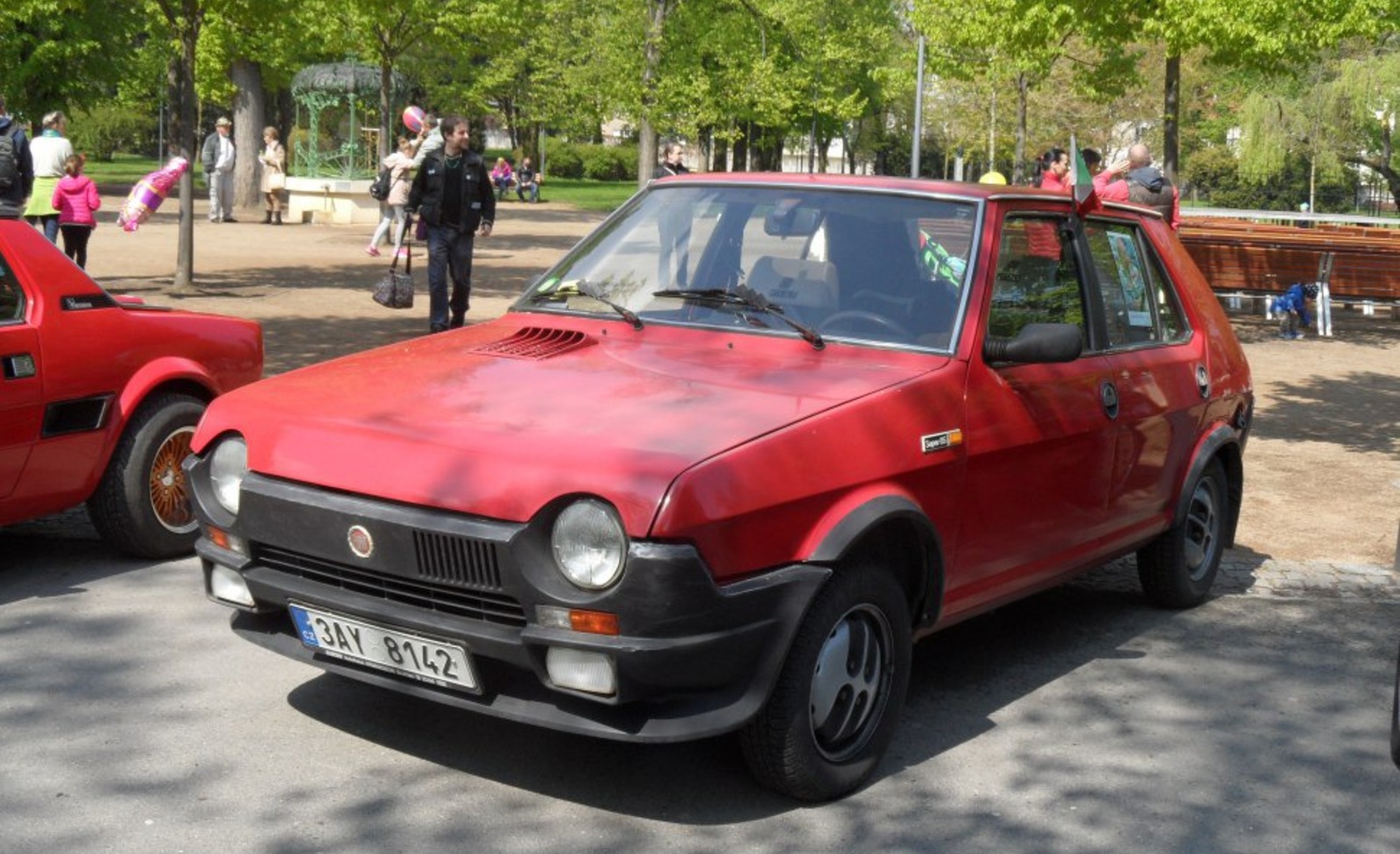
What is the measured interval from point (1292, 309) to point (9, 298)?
16.2 m

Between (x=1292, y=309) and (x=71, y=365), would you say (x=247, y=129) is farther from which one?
(x=71, y=365)

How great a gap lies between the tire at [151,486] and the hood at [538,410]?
1.86 m

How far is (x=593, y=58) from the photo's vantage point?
223ft

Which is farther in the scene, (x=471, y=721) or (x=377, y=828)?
(x=471, y=721)

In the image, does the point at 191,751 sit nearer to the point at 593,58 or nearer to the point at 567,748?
the point at 567,748

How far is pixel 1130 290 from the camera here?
7141 millimetres

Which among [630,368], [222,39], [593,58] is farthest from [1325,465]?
[593,58]

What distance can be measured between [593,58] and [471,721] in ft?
210

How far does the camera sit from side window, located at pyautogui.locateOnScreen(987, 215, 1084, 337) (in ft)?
19.9

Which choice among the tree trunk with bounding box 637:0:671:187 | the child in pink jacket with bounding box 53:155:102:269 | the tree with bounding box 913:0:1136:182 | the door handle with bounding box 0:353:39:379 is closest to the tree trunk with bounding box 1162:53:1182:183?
the tree with bounding box 913:0:1136:182

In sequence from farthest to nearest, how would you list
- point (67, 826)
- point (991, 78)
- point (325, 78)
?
1. point (325, 78)
2. point (991, 78)
3. point (67, 826)

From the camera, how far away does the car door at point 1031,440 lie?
18.7 ft

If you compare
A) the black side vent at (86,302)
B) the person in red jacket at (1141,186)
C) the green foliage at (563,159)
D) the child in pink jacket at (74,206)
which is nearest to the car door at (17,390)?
the black side vent at (86,302)

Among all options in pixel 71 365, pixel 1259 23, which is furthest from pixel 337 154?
pixel 71 365
